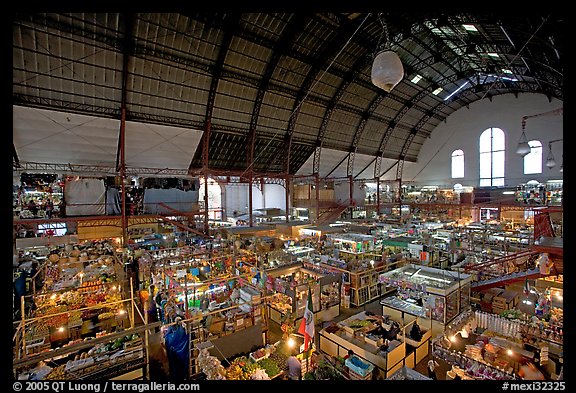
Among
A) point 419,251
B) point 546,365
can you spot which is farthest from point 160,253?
point 546,365

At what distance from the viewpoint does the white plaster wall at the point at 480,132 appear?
2158 cm

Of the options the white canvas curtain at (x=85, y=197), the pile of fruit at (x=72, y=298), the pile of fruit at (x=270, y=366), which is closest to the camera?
the pile of fruit at (x=270, y=366)

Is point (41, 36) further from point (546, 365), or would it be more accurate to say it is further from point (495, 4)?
point (546, 365)

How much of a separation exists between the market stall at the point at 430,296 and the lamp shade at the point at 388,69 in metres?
6.69

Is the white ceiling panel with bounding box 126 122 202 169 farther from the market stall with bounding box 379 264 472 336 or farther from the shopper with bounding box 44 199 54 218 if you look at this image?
the market stall with bounding box 379 264 472 336

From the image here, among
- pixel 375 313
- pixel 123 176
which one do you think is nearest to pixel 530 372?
pixel 375 313

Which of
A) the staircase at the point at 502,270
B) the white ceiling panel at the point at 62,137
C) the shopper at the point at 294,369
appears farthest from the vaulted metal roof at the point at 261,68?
the shopper at the point at 294,369

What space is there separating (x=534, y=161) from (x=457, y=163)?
592cm

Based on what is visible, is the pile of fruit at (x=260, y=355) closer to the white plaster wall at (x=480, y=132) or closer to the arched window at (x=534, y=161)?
the white plaster wall at (x=480, y=132)

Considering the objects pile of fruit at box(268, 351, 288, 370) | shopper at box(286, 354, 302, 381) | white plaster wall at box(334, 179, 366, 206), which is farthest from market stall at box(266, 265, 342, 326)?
white plaster wall at box(334, 179, 366, 206)

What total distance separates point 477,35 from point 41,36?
20173mm

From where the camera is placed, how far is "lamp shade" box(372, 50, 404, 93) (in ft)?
9.21

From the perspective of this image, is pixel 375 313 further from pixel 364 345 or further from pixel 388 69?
pixel 388 69

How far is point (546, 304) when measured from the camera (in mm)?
7844
